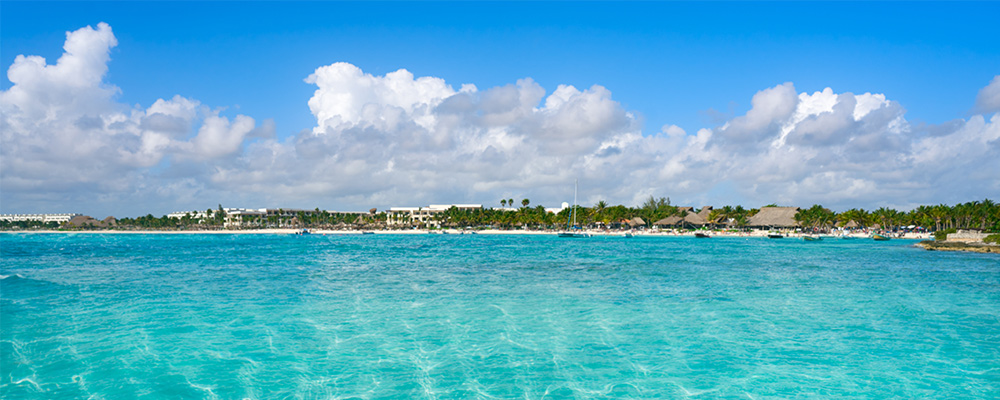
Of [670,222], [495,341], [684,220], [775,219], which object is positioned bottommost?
[495,341]

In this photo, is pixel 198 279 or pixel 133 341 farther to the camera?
pixel 198 279

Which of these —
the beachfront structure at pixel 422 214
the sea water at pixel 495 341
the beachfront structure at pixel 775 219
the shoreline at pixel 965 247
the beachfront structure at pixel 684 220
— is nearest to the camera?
the sea water at pixel 495 341

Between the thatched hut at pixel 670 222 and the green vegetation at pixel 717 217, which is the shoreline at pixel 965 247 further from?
the thatched hut at pixel 670 222

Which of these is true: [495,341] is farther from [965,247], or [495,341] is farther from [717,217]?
[717,217]

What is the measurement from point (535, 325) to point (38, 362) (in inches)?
455

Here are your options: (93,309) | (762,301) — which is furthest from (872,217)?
(93,309)

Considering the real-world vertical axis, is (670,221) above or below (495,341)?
above

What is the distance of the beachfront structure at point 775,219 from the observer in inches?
4993

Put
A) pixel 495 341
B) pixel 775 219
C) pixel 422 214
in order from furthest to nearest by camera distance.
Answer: pixel 422 214, pixel 775 219, pixel 495 341

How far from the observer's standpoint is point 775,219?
423ft

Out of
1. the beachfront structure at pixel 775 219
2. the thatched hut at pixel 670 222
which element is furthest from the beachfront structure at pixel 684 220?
the beachfront structure at pixel 775 219

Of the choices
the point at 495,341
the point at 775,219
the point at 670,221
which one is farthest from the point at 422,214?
the point at 495,341

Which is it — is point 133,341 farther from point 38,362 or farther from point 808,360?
point 808,360

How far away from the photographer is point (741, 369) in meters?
11.5
